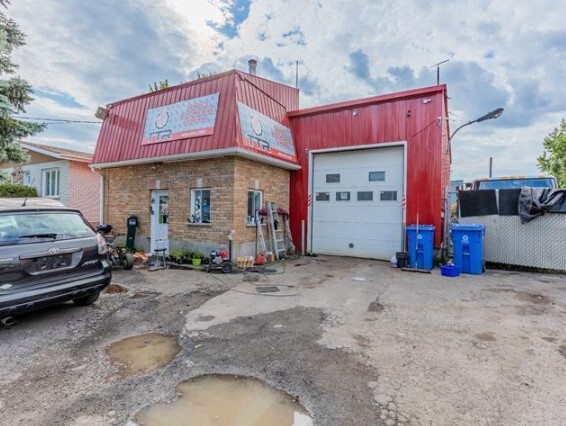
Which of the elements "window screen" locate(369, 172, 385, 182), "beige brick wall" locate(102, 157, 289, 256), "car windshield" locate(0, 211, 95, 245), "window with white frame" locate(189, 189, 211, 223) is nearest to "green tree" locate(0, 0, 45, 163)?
"beige brick wall" locate(102, 157, 289, 256)

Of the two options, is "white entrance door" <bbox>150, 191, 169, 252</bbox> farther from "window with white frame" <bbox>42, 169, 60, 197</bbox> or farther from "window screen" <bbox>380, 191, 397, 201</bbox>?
"window with white frame" <bbox>42, 169, 60, 197</bbox>

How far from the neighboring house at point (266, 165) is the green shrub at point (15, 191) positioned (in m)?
6.68

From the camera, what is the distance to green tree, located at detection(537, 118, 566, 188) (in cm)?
2338

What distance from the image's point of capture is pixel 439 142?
342 inches

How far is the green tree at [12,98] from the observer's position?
739 cm

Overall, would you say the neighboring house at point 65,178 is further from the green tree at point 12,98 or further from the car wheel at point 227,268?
the car wheel at point 227,268

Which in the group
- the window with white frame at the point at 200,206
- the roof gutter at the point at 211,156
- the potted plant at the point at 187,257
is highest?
the roof gutter at the point at 211,156

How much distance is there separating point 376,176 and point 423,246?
2860mm

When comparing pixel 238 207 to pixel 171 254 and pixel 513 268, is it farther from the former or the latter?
pixel 513 268

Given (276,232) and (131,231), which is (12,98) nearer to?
(131,231)

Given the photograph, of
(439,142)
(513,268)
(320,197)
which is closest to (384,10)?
(439,142)

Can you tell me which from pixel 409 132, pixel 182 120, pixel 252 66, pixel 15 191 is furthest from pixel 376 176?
pixel 15 191

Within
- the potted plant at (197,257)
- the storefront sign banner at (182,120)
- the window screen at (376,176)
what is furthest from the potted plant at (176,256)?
the window screen at (376,176)

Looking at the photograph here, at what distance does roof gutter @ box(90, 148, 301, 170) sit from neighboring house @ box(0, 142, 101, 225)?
4530mm
